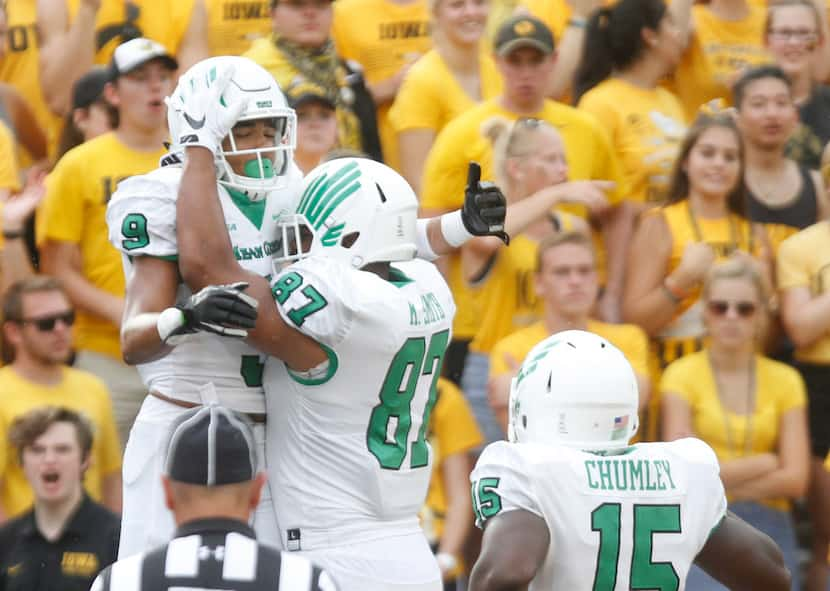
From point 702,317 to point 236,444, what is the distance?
3.98m

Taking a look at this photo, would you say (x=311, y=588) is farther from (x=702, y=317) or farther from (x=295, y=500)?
(x=702, y=317)

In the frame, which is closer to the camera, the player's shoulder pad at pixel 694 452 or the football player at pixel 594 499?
the football player at pixel 594 499

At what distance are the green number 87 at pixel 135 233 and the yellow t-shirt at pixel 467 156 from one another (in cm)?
270

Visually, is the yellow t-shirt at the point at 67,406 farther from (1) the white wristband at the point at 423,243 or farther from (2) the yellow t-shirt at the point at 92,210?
(1) the white wristband at the point at 423,243

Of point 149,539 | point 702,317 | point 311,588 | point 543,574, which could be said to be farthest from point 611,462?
point 702,317

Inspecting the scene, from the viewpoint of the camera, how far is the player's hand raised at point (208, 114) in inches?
209

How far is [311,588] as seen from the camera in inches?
156

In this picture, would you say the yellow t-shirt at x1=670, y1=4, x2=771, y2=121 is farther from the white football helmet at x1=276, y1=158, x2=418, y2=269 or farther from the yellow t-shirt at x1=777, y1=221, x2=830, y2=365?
the white football helmet at x1=276, y1=158, x2=418, y2=269

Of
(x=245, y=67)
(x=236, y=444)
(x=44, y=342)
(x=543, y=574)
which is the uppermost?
(x=245, y=67)

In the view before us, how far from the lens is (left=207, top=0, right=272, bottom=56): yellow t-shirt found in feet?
28.4

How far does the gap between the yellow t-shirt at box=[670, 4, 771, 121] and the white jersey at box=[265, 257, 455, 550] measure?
13.0ft

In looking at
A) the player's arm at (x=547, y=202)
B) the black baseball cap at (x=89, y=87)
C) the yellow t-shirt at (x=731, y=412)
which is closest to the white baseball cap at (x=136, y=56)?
the black baseball cap at (x=89, y=87)

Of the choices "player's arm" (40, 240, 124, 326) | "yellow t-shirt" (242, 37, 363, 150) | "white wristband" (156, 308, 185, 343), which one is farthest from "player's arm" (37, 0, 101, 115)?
"white wristband" (156, 308, 185, 343)

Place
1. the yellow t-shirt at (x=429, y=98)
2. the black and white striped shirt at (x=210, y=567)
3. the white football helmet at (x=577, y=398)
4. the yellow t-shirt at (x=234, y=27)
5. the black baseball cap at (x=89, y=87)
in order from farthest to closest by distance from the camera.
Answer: the yellow t-shirt at (x=234, y=27), the yellow t-shirt at (x=429, y=98), the black baseball cap at (x=89, y=87), the white football helmet at (x=577, y=398), the black and white striped shirt at (x=210, y=567)
